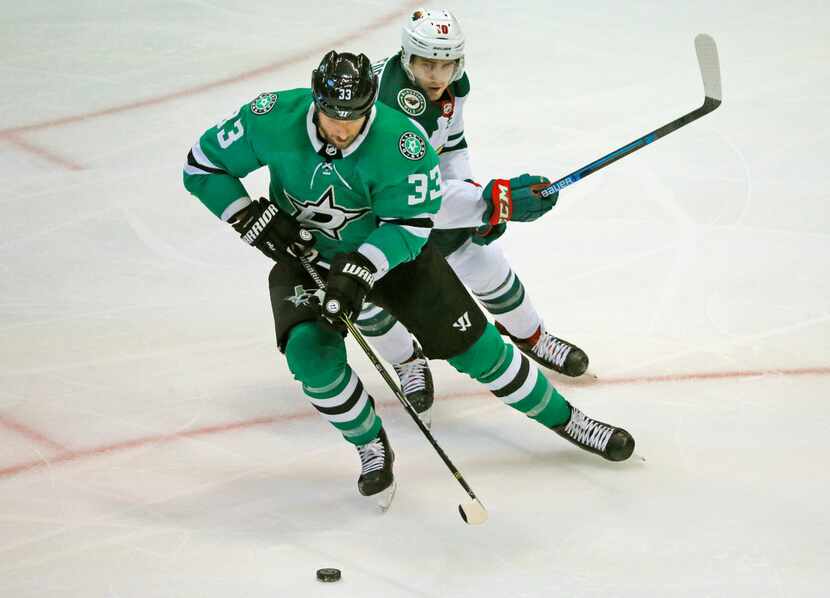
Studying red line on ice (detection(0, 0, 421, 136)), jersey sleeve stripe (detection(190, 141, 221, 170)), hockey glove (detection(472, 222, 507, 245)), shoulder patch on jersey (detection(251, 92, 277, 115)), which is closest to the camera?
shoulder patch on jersey (detection(251, 92, 277, 115))

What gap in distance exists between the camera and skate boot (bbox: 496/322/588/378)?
396 cm

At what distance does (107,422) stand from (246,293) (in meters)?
0.97

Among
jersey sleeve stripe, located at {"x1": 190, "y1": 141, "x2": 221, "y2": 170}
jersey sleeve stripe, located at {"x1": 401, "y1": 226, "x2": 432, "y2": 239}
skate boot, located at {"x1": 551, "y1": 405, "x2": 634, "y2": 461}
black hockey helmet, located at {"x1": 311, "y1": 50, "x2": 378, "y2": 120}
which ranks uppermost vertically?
black hockey helmet, located at {"x1": 311, "y1": 50, "x2": 378, "y2": 120}

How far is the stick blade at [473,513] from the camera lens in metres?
3.00

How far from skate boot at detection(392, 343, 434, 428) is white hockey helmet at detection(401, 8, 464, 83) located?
3.00ft

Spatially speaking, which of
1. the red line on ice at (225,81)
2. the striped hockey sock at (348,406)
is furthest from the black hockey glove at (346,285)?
the red line on ice at (225,81)

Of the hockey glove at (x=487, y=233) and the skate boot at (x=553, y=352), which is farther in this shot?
the skate boot at (x=553, y=352)

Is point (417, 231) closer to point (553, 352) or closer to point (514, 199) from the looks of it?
point (514, 199)

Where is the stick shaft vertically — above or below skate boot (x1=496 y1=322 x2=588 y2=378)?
above

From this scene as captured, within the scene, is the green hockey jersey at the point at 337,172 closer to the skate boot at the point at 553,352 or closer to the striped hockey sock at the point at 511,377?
the striped hockey sock at the point at 511,377

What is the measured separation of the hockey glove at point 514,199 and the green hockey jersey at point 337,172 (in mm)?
563

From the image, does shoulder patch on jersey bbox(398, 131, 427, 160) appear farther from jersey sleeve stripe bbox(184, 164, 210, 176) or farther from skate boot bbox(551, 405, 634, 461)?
skate boot bbox(551, 405, 634, 461)

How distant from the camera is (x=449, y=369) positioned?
4145mm

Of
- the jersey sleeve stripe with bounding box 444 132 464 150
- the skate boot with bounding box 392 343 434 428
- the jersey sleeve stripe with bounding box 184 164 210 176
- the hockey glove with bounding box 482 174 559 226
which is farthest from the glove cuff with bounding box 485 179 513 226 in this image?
the jersey sleeve stripe with bounding box 184 164 210 176
